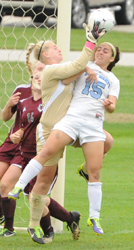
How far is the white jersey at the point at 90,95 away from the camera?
4730mm

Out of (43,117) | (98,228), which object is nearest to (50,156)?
(43,117)

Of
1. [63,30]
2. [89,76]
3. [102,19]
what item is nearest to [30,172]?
[89,76]

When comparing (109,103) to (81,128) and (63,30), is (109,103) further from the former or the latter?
(63,30)

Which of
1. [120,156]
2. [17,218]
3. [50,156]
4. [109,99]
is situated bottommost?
[120,156]

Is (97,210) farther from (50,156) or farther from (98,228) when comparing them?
(50,156)

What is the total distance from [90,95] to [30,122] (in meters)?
0.69

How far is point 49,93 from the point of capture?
4.77 meters

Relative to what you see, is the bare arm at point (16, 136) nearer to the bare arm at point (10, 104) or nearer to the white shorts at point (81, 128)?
the bare arm at point (10, 104)

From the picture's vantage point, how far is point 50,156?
4613 millimetres

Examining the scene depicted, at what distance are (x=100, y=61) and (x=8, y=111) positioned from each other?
39.2 inches

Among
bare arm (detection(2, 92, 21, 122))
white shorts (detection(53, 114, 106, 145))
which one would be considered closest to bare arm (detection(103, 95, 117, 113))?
white shorts (detection(53, 114, 106, 145))

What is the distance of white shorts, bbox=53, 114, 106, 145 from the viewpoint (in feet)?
15.3

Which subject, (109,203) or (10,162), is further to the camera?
(109,203)

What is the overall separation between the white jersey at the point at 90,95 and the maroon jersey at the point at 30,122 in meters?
0.49
